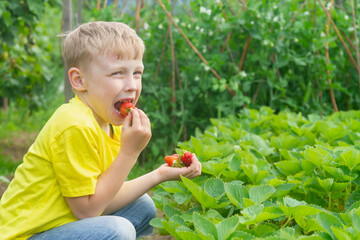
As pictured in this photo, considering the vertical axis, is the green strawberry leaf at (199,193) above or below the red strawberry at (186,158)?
below

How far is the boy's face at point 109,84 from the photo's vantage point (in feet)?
5.81

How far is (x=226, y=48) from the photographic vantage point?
13.8 ft

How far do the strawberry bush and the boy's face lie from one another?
16.0 inches

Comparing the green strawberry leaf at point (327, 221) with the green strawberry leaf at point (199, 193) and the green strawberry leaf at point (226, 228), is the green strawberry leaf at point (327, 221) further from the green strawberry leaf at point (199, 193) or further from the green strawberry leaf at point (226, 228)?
the green strawberry leaf at point (199, 193)

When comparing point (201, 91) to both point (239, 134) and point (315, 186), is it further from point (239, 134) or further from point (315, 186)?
point (315, 186)

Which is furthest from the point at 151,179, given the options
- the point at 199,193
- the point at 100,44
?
the point at 100,44

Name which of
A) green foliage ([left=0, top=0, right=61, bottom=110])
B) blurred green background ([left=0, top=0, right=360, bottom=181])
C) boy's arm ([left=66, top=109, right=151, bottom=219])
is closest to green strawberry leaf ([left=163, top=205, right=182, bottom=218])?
boy's arm ([left=66, top=109, right=151, bottom=219])

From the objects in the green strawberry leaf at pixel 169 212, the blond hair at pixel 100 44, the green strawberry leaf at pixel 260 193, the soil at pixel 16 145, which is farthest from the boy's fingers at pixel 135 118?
the soil at pixel 16 145

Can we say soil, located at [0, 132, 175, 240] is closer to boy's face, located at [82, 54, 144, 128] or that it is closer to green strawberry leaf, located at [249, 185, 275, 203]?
boy's face, located at [82, 54, 144, 128]

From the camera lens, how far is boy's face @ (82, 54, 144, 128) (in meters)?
1.77

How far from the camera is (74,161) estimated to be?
166 centimetres

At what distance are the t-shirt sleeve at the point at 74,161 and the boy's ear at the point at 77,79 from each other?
22 cm

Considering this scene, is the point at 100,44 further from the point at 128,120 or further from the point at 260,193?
the point at 260,193

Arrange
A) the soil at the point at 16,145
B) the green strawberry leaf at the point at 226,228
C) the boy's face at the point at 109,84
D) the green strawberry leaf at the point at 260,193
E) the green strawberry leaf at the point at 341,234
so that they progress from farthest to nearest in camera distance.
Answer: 1. the soil at the point at 16,145
2. the boy's face at the point at 109,84
3. the green strawberry leaf at the point at 260,193
4. the green strawberry leaf at the point at 226,228
5. the green strawberry leaf at the point at 341,234
